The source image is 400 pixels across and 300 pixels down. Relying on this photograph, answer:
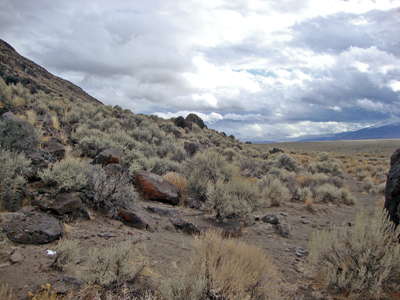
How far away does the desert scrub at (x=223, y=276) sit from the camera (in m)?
3.38

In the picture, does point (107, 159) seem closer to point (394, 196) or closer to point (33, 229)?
point (33, 229)

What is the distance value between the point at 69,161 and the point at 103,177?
0.97m

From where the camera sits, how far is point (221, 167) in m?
11.5

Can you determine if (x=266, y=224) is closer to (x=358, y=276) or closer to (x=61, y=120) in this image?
(x=358, y=276)

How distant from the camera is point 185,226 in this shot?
7.43 meters

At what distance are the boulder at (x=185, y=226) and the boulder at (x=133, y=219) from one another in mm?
850

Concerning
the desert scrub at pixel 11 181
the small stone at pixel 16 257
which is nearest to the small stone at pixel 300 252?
the small stone at pixel 16 257

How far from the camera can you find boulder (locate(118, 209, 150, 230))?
6855mm

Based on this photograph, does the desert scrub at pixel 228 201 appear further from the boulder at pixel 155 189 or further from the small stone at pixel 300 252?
the small stone at pixel 300 252

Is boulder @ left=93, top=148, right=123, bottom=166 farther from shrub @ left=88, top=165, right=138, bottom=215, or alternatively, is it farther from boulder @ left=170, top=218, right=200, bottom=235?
boulder @ left=170, top=218, right=200, bottom=235

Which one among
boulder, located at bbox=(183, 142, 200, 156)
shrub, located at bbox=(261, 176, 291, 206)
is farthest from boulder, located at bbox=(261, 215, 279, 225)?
boulder, located at bbox=(183, 142, 200, 156)

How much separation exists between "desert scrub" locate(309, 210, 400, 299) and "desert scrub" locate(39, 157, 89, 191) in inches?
208

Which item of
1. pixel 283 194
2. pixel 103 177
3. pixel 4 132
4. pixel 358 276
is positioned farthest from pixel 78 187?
pixel 283 194

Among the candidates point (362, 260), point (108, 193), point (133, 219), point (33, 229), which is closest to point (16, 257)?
point (33, 229)
